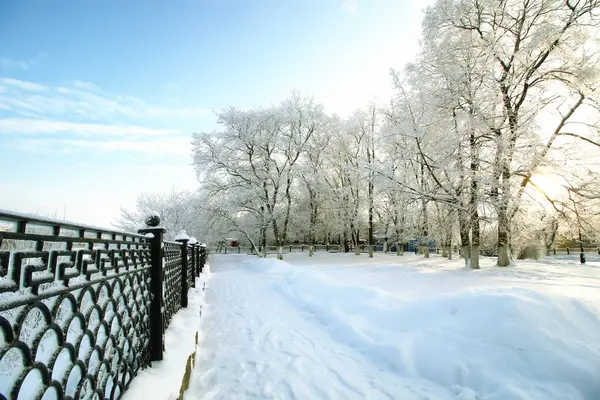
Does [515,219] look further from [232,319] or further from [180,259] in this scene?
[180,259]

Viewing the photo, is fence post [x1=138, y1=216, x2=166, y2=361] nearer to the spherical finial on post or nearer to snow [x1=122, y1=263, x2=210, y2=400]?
the spherical finial on post

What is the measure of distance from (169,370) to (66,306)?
165 centimetres

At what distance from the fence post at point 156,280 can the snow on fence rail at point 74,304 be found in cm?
1

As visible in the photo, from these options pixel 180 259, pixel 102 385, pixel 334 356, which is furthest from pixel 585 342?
pixel 180 259

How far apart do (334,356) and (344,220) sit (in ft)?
79.2

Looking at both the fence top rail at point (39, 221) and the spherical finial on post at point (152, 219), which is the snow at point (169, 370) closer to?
the fence top rail at point (39, 221)

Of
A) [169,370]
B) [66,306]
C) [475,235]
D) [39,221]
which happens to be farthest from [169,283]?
[475,235]

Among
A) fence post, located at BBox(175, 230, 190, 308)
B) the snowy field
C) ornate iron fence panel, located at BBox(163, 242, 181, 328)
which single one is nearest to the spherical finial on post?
ornate iron fence panel, located at BBox(163, 242, 181, 328)

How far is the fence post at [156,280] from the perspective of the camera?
355 cm

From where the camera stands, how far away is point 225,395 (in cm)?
351

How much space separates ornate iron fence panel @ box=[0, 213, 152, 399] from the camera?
1215 millimetres

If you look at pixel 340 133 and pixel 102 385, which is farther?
pixel 340 133

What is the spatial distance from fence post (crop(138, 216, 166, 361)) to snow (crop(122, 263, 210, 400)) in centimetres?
23

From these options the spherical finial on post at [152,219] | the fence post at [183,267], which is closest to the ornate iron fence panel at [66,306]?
the spherical finial on post at [152,219]
